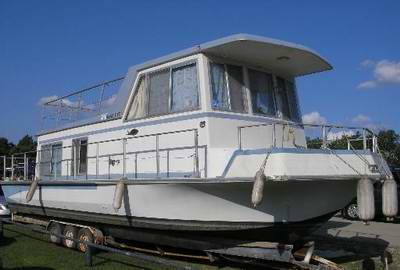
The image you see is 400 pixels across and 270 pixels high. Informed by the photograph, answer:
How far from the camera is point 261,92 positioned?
9453 millimetres

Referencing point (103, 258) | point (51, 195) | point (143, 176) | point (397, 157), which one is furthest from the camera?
point (397, 157)

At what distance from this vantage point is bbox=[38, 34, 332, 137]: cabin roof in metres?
8.26

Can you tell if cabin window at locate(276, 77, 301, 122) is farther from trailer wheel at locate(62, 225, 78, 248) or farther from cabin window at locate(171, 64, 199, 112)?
trailer wheel at locate(62, 225, 78, 248)

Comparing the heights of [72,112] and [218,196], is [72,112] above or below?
above

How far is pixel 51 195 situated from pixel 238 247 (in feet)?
17.3

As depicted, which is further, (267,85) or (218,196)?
(267,85)

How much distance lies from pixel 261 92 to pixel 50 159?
6.33 meters

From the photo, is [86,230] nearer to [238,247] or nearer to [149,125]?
[149,125]

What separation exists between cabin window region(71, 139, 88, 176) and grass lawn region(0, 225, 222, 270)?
1750 mm

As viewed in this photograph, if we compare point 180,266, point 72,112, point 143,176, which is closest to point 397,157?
point 72,112

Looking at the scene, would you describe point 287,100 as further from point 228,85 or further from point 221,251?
point 221,251

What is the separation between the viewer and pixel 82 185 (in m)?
10.1

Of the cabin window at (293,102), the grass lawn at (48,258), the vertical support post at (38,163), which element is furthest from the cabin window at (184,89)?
the vertical support post at (38,163)

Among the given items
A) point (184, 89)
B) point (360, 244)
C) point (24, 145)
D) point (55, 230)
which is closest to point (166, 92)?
point (184, 89)
